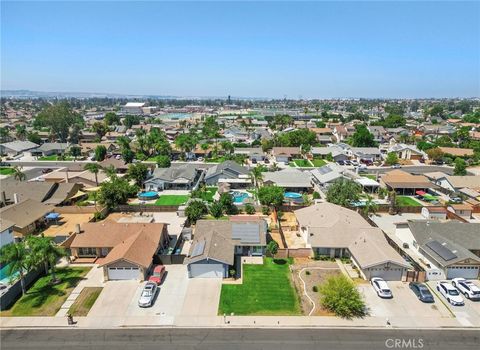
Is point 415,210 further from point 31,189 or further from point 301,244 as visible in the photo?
point 31,189

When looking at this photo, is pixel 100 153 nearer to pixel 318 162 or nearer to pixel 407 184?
pixel 318 162

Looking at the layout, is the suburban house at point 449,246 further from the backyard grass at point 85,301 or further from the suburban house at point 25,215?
the suburban house at point 25,215

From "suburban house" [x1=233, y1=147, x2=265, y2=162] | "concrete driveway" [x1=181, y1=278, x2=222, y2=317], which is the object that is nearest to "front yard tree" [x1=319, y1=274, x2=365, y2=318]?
"concrete driveway" [x1=181, y1=278, x2=222, y2=317]

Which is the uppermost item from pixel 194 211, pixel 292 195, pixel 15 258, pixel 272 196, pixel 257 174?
pixel 15 258

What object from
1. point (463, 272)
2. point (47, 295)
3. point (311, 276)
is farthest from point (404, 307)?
point (47, 295)

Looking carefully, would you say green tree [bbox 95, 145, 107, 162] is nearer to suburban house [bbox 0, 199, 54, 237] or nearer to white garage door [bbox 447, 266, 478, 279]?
suburban house [bbox 0, 199, 54, 237]

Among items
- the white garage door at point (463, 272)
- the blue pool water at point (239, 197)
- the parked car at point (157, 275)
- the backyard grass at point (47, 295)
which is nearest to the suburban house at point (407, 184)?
the blue pool water at point (239, 197)
